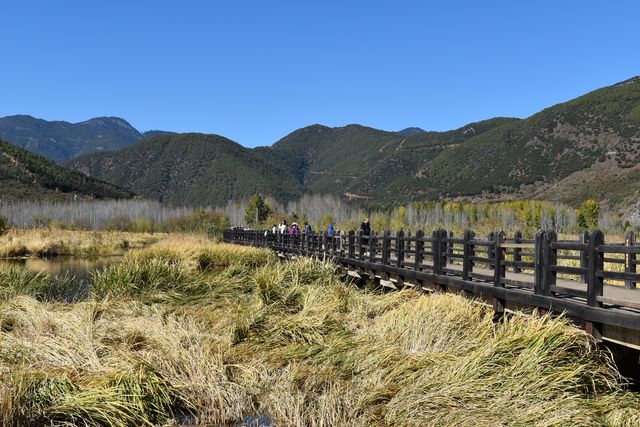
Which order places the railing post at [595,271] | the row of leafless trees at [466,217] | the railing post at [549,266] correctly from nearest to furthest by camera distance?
the railing post at [595,271], the railing post at [549,266], the row of leafless trees at [466,217]

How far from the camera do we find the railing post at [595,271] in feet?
24.0

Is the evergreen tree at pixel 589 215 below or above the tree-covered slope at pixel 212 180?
below

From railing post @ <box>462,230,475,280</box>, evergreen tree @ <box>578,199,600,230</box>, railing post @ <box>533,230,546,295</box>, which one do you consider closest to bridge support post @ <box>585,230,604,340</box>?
railing post @ <box>533,230,546,295</box>

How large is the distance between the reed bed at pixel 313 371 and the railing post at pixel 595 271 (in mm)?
493

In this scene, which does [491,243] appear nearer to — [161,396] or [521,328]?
[521,328]

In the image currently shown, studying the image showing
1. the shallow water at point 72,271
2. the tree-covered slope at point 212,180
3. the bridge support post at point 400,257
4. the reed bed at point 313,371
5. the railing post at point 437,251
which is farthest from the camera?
the tree-covered slope at point 212,180

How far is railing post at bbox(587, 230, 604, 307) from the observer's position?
24.0 feet

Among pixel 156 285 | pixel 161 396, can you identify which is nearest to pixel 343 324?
pixel 161 396

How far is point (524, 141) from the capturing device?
13338 centimetres

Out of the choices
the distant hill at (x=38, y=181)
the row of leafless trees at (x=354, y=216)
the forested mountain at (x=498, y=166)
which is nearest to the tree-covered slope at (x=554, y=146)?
the forested mountain at (x=498, y=166)

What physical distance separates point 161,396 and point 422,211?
112m

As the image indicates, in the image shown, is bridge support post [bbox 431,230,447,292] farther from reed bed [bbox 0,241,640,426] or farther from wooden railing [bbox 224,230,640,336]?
reed bed [bbox 0,241,640,426]

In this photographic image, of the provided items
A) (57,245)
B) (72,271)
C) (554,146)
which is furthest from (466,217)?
(72,271)

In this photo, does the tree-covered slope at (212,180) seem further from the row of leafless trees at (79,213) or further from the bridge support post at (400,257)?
the bridge support post at (400,257)
